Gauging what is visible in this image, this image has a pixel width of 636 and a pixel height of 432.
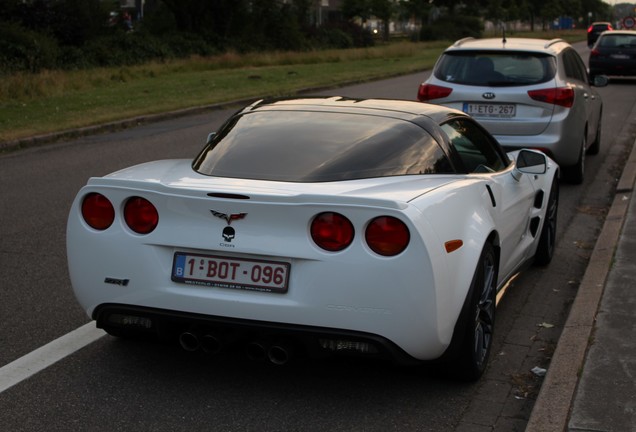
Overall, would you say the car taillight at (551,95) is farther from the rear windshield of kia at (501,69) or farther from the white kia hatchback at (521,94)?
the rear windshield of kia at (501,69)

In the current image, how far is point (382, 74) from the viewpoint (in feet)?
112

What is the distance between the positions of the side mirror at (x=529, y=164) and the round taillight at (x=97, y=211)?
2.64m

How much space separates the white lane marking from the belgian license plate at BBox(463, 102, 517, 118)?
21.3 feet

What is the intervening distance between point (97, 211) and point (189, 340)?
77cm

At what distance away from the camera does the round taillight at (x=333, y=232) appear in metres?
4.51

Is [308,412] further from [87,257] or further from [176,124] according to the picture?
[176,124]

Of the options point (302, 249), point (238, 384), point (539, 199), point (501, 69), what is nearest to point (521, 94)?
point (501, 69)

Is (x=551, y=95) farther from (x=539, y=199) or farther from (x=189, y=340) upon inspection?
(x=189, y=340)

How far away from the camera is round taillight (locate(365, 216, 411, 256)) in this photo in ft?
14.7

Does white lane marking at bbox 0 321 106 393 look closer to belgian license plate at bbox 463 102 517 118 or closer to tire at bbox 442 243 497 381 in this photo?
tire at bbox 442 243 497 381

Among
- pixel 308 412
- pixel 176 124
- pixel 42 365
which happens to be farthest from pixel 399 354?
pixel 176 124

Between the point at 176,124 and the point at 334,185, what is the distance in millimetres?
14586

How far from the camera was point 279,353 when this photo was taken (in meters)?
4.73

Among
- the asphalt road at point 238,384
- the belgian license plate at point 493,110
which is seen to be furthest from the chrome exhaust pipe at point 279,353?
the belgian license plate at point 493,110
